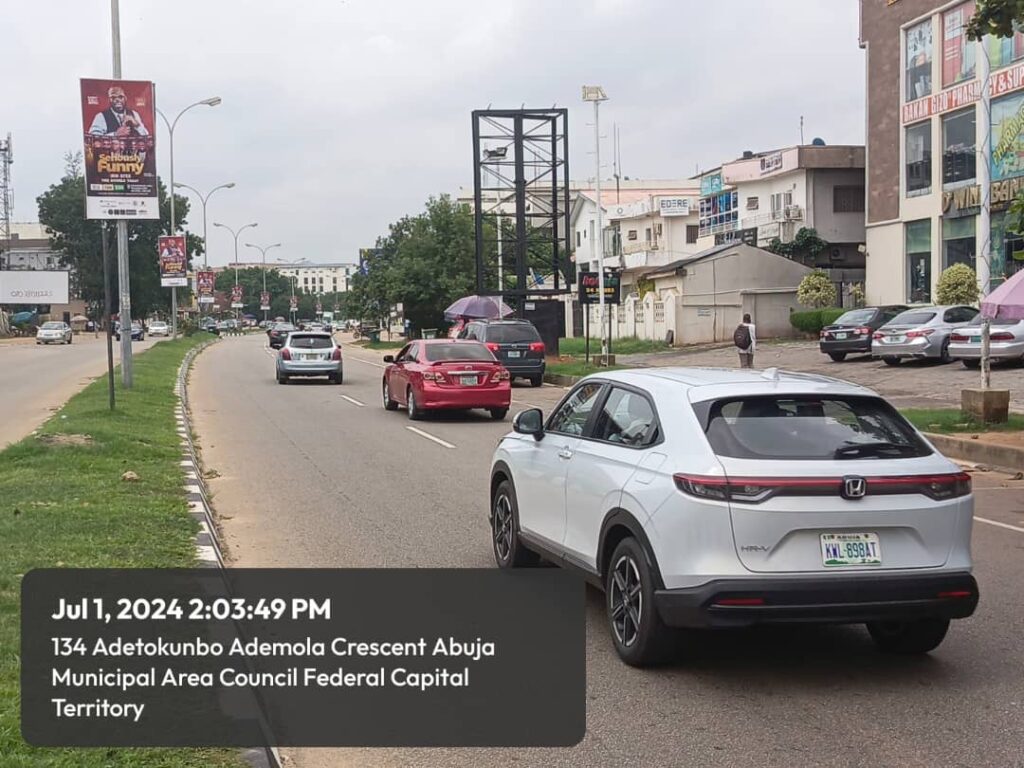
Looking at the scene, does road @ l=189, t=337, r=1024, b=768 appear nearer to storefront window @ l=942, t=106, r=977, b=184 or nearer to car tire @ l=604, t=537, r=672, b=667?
car tire @ l=604, t=537, r=672, b=667

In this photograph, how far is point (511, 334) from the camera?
28.8 metres

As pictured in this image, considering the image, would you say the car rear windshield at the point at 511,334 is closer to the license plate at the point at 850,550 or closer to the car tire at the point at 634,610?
the car tire at the point at 634,610

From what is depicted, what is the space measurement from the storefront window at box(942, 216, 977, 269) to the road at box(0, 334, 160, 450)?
2749 centimetres

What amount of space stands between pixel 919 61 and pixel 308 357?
79.4 ft

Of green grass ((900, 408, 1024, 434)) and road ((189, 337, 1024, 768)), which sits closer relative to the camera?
road ((189, 337, 1024, 768))

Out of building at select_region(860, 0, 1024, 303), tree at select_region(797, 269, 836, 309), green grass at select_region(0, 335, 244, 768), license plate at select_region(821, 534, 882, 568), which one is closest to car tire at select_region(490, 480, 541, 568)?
green grass at select_region(0, 335, 244, 768)

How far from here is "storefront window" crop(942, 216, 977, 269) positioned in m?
36.7

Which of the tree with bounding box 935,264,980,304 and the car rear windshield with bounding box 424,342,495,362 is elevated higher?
the tree with bounding box 935,264,980,304

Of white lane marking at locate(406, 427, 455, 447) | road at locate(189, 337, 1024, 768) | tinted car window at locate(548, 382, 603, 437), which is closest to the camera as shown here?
road at locate(189, 337, 1024, 768)

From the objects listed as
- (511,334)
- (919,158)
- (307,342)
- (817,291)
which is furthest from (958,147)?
(307,342)

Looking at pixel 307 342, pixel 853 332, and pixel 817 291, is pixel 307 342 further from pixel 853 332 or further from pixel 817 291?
pixel 817 291

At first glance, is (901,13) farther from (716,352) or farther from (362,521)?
(362,521)

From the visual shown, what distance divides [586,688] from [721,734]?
839mm

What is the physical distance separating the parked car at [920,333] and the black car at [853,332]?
1.28 m
